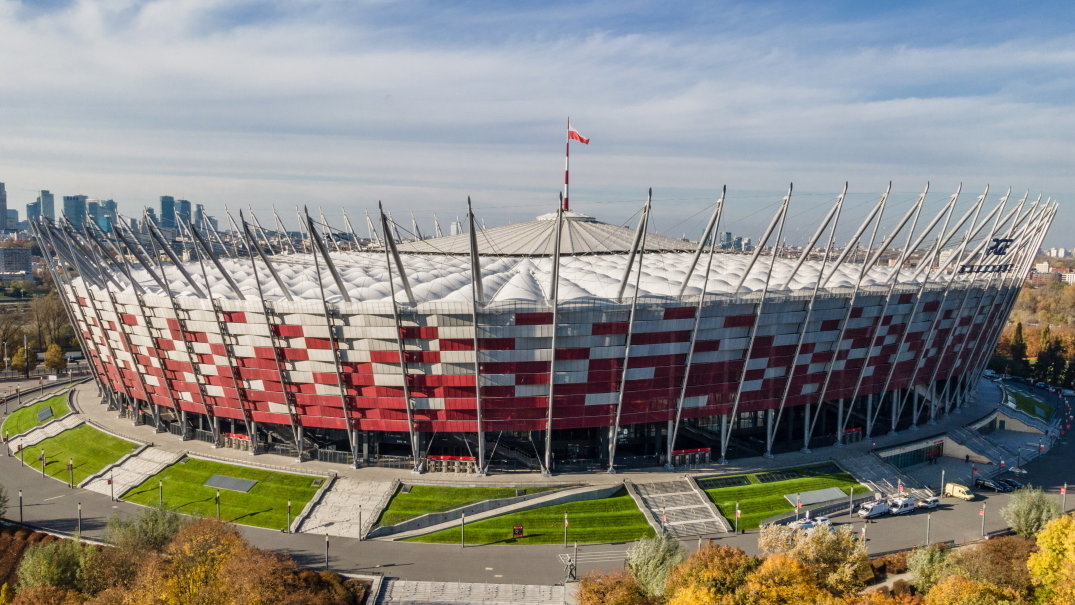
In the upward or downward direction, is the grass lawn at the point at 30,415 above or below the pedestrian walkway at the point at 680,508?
below

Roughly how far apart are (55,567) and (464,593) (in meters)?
25.6

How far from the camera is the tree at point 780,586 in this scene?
37.2 m

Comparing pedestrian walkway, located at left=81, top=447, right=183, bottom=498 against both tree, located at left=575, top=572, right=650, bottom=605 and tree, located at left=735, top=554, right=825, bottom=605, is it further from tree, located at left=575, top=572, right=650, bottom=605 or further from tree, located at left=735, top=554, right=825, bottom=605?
tree, located at left=735, top=554, right=825, bottom=605

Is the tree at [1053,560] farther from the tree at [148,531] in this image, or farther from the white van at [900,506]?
the tree at [148,531]

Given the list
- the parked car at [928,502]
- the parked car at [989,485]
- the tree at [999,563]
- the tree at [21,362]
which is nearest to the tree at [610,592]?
the tree at [999,563]

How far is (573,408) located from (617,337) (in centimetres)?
783

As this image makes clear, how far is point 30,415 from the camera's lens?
288 feet

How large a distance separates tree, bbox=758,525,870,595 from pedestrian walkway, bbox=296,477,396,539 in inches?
1196

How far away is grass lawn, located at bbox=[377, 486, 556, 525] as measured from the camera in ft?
187

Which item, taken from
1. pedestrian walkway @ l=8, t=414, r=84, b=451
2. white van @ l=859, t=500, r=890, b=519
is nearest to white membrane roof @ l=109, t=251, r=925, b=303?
pedestrian walkway @ l=8, t=414, r=84, b=451

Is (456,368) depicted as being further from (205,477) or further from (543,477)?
(205,477)

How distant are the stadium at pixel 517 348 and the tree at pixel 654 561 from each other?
19228 millimetres

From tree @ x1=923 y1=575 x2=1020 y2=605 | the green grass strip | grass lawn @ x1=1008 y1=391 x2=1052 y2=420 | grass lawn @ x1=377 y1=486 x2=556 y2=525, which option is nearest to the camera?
tree @ x1=923 y1=575 x2=1020 y2=605

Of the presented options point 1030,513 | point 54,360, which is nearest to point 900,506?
point 1030,513
